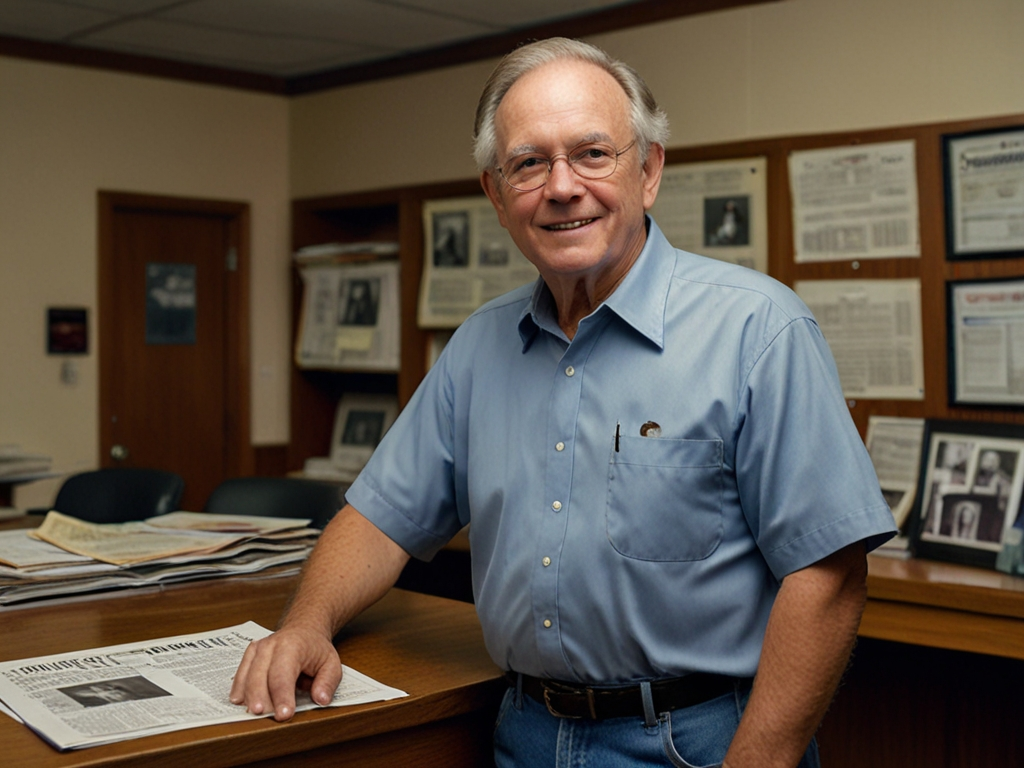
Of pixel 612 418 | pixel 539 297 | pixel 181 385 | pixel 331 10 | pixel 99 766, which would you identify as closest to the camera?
pixel 99 766

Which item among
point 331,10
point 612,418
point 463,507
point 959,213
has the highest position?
point 331,10

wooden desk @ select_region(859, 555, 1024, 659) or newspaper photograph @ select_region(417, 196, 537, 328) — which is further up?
newspaper photograph @ select_region(417, 196, 537, 328)

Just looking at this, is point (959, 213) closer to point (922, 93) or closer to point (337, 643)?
point (922, 93)

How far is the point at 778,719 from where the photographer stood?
1.27m

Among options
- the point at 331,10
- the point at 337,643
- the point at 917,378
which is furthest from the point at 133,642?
the point at 331,10

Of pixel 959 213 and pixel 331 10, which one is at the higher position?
pixel 331 10

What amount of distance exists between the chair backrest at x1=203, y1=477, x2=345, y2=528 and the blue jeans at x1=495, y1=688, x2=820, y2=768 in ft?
4.15

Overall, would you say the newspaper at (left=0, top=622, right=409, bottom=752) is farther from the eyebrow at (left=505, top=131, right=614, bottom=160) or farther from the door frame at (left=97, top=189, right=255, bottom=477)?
the door frame at (left=97, top=189, right=255, bottom=477)

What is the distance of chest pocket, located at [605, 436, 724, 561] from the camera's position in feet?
4.43

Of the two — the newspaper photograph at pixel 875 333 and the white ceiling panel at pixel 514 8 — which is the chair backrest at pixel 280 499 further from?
the white ceiling panel at pixel 514 8

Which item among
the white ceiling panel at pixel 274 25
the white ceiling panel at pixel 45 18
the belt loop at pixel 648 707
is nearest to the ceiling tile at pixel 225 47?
the white ceiling panel at pixel 274 25

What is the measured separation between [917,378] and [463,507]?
2073 mm

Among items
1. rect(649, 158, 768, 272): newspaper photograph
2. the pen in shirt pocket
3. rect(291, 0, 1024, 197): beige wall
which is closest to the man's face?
the pen in shirt pocket

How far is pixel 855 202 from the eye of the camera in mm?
3469
